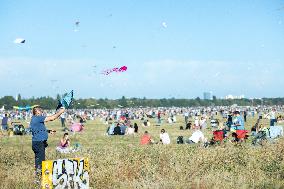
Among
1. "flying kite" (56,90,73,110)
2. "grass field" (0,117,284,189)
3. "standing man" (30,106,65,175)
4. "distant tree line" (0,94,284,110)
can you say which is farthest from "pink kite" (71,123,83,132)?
"distant tree line" (0,94,284,110)

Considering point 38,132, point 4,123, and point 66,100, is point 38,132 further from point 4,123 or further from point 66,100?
Answer: point 4,123

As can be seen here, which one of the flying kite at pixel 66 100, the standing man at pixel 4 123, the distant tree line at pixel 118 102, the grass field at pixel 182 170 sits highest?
the distant tree line at pixel 118 102

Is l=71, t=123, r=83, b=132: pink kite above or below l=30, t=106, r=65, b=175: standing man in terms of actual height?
below

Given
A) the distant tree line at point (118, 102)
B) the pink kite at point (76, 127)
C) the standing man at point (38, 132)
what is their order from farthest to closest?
the distant tree line at point (118, 102) < the pink kite at point (76, 127) < the standing man at point (38, 132)

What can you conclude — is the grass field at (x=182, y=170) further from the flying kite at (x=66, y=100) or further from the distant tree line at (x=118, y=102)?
the distant tree line at (x=118, y=102)

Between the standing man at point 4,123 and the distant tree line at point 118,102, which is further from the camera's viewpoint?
the distant tree line at point 118,102

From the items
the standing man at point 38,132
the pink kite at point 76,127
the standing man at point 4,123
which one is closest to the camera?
the standing man at point 38,132

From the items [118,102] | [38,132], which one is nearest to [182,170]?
[38,132]

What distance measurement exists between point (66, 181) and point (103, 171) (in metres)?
2.20

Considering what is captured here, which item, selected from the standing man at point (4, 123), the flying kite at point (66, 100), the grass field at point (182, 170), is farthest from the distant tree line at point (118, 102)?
the flying kite at point (66, 100)

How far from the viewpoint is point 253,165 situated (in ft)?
41.7

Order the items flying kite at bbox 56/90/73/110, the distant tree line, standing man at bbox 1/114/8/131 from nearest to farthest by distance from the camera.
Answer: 1. flying kite at bbox 56/90/73/110
2. standing man at bbox 1/114/8/131
3. the distant tree line

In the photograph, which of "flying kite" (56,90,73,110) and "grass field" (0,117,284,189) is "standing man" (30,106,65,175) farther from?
"flying kite" (56,90,73,110)

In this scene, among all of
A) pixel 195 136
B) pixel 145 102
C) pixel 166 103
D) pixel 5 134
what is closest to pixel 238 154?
pixel 195 136
